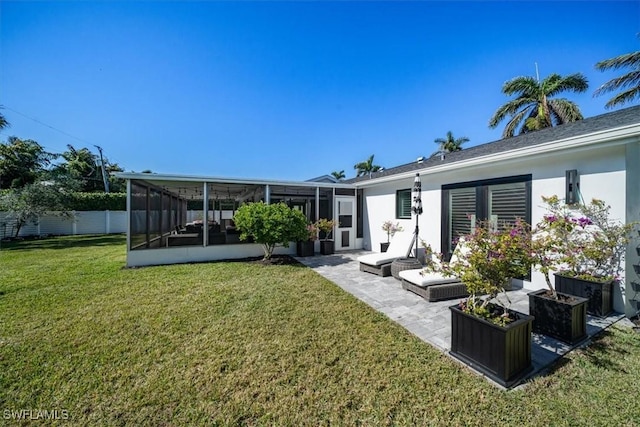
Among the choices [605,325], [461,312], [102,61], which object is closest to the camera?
[461,312]

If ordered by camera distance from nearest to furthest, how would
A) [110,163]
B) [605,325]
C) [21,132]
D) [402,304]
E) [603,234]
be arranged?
1. [605,325]
2. [603,234]
3. [402,304]
4. [21,132]
5. [110,163]

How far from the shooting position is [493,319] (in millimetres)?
2646

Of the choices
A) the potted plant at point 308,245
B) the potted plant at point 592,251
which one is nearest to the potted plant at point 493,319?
the potted plant at point 592,251

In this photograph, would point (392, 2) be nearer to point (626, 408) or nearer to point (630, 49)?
point (626, 408)

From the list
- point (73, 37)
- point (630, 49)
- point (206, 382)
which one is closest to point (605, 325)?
point (206, 382)

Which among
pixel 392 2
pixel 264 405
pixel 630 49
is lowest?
pixel 264 405

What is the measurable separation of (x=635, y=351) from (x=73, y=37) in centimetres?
1408

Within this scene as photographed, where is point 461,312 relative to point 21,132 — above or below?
below

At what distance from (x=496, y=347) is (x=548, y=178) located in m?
4.43

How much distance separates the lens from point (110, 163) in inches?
1206

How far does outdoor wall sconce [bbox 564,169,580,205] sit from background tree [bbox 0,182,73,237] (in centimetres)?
2277

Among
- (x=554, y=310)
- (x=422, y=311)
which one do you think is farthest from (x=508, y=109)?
(x=422, y=311)

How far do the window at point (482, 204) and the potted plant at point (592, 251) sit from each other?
0.92m

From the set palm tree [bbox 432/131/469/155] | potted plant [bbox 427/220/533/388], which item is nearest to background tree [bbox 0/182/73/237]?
potted plant [bbox 427/220/533/388]
